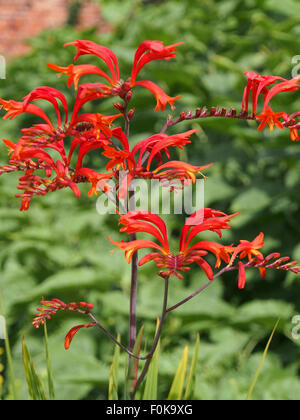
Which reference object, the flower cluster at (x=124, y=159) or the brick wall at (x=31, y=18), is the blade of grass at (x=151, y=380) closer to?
the flower cluster at (x=124, y=159)

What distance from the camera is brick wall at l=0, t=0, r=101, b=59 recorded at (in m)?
3.96

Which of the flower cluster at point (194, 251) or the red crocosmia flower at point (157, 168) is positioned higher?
the red crocosmia flower at point (157, 168)

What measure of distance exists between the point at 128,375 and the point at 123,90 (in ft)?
0.84

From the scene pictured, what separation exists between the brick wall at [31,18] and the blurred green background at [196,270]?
2.02m

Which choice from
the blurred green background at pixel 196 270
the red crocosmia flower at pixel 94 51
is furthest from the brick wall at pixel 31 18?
the red crocosmia flower at pixel 94 51

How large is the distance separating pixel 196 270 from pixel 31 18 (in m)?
3.20

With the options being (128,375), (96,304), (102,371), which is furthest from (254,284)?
(128,375)

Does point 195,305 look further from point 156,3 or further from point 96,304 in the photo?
point 156,3

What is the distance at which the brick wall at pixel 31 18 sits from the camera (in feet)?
13.0

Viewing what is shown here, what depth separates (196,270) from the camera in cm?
152

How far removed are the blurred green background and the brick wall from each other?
2.02 metres

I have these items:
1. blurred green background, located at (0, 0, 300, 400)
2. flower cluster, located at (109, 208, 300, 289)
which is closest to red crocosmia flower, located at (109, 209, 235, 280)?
flower cluster, located at (109, 208, 300, 289)

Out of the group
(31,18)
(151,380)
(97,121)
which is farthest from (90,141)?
(31,18)

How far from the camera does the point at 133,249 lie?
389 mm
